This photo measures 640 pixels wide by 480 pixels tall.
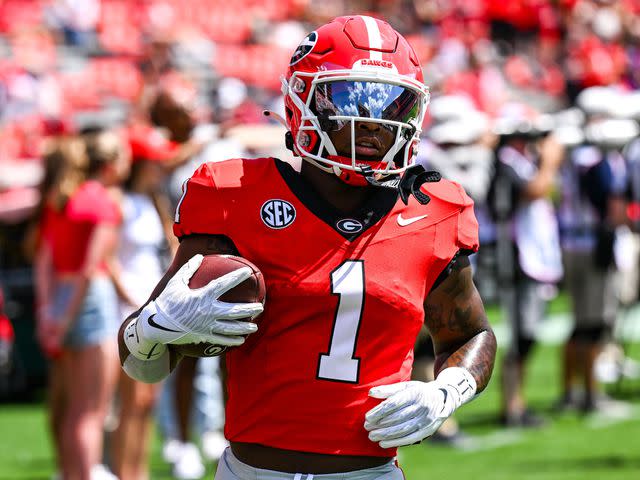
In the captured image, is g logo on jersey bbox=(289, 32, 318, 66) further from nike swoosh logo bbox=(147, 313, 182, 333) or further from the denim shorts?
the denim shorts

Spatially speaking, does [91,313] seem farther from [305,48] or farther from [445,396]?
[445,396]

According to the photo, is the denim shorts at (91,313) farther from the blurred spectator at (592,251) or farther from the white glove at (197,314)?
the blurred spectator at (592,251)

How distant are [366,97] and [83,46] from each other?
1340cm

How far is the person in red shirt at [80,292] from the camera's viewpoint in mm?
5145

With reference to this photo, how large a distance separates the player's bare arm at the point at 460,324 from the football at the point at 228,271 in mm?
506

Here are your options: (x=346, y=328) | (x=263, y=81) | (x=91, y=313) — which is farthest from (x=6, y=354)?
(x=263, y=81)

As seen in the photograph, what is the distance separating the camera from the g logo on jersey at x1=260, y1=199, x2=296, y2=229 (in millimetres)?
2592

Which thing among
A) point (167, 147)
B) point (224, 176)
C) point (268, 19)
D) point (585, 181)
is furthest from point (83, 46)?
point (224, 176)

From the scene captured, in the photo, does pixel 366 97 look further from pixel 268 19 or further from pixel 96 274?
pixel 268 19

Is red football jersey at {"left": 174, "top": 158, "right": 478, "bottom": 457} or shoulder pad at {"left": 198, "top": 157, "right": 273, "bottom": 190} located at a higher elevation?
shoulder pad at {"left": 198, "top": 157, "right": 273, "bottom": 190}

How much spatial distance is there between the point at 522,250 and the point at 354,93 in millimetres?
5116

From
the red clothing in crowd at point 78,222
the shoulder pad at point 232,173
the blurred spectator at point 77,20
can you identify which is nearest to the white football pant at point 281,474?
the shoulder pad at point 232,173

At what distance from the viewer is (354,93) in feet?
8.66

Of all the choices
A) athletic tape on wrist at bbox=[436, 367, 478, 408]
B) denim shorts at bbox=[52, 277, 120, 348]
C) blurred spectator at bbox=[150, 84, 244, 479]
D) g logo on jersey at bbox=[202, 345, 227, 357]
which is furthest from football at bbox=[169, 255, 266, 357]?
blurred spectator at bbox=[150, 84, 244, 479]
